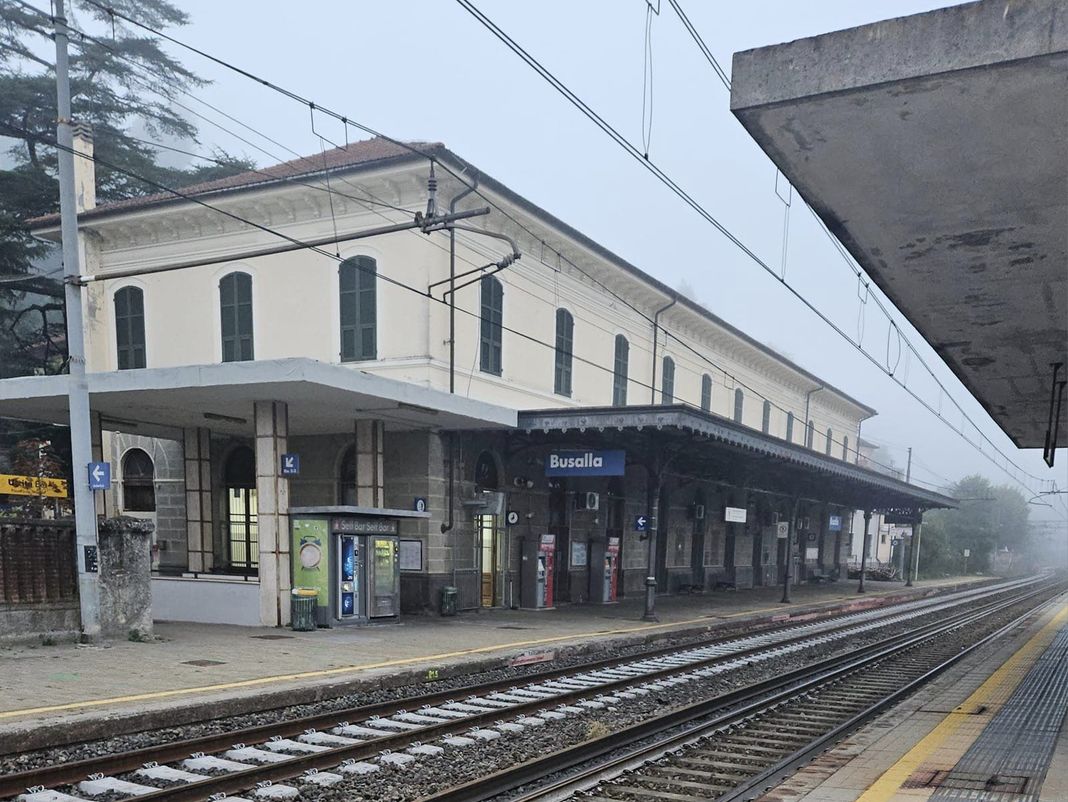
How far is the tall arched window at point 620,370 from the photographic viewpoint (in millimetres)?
27444

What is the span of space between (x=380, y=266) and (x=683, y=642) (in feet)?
34.7

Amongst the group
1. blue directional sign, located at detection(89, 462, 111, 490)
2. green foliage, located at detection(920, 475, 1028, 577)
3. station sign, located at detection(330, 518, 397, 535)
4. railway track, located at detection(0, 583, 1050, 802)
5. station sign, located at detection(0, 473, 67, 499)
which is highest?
blue directional sign, located at detection(89, 462, 111, 490)

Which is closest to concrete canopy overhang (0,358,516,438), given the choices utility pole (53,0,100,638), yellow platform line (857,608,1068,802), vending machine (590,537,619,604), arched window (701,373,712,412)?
utility pole (53,0,100,638)

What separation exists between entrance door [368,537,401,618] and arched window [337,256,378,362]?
15.6ft

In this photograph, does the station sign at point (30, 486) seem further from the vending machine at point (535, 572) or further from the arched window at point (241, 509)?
the vending machine at point (535, 572)

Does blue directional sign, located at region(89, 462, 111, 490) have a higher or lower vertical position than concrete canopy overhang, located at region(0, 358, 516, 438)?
lower

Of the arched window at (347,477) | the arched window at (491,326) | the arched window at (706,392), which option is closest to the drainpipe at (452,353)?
the arched window at (491,326)

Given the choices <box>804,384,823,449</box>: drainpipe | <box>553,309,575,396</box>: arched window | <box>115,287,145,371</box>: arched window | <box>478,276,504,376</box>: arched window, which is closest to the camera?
<box>478,276,504,376</box>: arched window

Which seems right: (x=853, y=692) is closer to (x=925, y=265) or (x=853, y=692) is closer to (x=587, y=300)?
(x=925, y=265)

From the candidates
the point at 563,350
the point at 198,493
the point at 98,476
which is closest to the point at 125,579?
the point at 98,476

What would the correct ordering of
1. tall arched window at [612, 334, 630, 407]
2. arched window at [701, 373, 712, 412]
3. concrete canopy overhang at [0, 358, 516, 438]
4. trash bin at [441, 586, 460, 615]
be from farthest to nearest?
arched window at [701, 373, 712, 412], tall arched window at [612, 334, 630, 407], trash bin at [441, 586, 460, 615], concrete canopy overhang at [0, 358, 516, 438]

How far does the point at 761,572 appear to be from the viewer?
132ft

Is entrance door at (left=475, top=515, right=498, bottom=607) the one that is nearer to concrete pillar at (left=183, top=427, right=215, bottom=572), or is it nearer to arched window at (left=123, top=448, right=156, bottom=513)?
concrete pillar at (left=183, top=427, right=215, bottom=572)

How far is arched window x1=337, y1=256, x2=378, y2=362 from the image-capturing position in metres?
20.0
